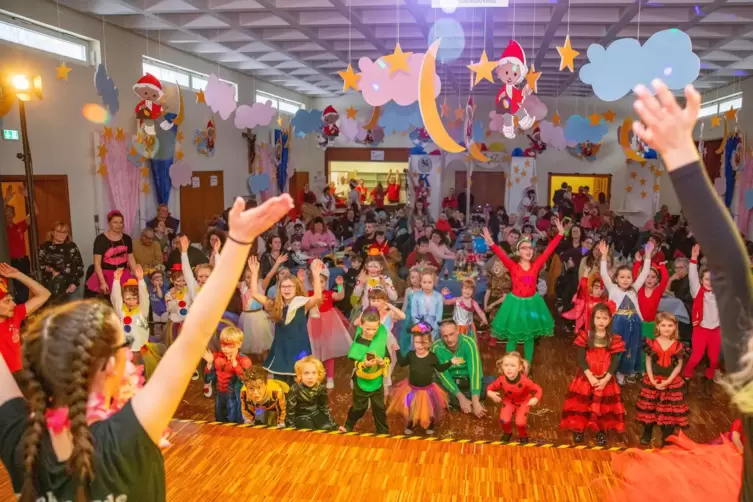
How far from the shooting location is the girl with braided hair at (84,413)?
117cm

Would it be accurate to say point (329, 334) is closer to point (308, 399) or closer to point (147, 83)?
point (308, 399)

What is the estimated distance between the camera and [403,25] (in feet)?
27.8

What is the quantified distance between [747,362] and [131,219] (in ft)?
29.9

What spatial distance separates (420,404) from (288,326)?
122 centimetres

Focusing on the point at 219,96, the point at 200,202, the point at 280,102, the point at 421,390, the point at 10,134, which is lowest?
the point at 421,390

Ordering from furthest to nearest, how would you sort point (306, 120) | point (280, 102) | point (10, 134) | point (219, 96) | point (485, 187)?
point (485, 187), point (280, 102), point (306, 120), point (10, 134), point (219, 96)

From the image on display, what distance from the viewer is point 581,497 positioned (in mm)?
2902

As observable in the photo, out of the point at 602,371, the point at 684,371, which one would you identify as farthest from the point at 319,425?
the point at 684,371

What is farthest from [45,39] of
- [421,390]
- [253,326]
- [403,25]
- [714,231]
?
[714,231]

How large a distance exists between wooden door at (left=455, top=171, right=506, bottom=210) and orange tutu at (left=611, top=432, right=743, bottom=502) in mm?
15192

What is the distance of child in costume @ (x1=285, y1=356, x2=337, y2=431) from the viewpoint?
3.98 m

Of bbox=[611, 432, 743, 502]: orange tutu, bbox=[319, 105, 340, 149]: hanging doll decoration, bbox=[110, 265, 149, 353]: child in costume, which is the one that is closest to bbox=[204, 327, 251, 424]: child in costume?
bbox=[110, 265, 149, 353]: child in costume

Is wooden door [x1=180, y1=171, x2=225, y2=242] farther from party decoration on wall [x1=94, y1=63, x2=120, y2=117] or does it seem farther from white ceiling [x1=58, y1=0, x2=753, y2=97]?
party decoration on wall [x1=94, y1=63, x2=120, y2=117]

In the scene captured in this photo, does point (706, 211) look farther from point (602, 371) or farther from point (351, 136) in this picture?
point (351, 136)
